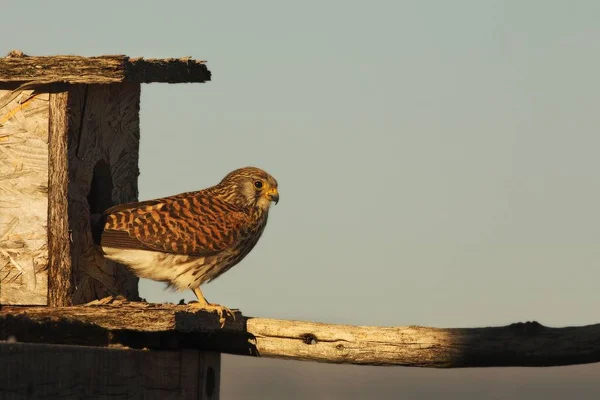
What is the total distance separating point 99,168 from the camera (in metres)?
10.1

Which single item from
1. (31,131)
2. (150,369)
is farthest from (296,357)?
(31,131)

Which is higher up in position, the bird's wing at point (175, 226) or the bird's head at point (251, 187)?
the bird's head at point (251, 187)

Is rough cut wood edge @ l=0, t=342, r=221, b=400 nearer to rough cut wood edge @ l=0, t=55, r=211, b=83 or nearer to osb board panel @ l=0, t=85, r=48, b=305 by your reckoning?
osb board panel @ l=0, t=85, r=48, b=305

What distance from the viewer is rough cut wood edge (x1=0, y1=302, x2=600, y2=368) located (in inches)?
325

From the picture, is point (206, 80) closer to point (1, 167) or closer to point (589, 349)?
point (1, 167)

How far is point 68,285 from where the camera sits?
9.37 meters

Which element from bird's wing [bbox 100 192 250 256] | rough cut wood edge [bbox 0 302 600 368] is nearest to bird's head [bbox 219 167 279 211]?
bird's wing [bbox 100 192 250 256]

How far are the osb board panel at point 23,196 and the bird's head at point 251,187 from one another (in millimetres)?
1646

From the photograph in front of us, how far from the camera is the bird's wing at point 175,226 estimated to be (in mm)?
9719

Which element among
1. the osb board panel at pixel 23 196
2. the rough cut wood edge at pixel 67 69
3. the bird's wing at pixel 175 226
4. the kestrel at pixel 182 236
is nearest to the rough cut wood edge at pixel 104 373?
the kestrel at pixel 182 236

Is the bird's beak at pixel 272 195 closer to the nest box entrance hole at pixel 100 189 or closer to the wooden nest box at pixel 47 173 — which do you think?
the nest box entrance hole at pixel 100 189

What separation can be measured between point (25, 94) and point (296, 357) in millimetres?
2421

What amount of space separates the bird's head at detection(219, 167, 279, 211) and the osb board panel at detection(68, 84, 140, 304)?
689 millimetres

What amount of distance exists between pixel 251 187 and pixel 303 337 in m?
1.95
